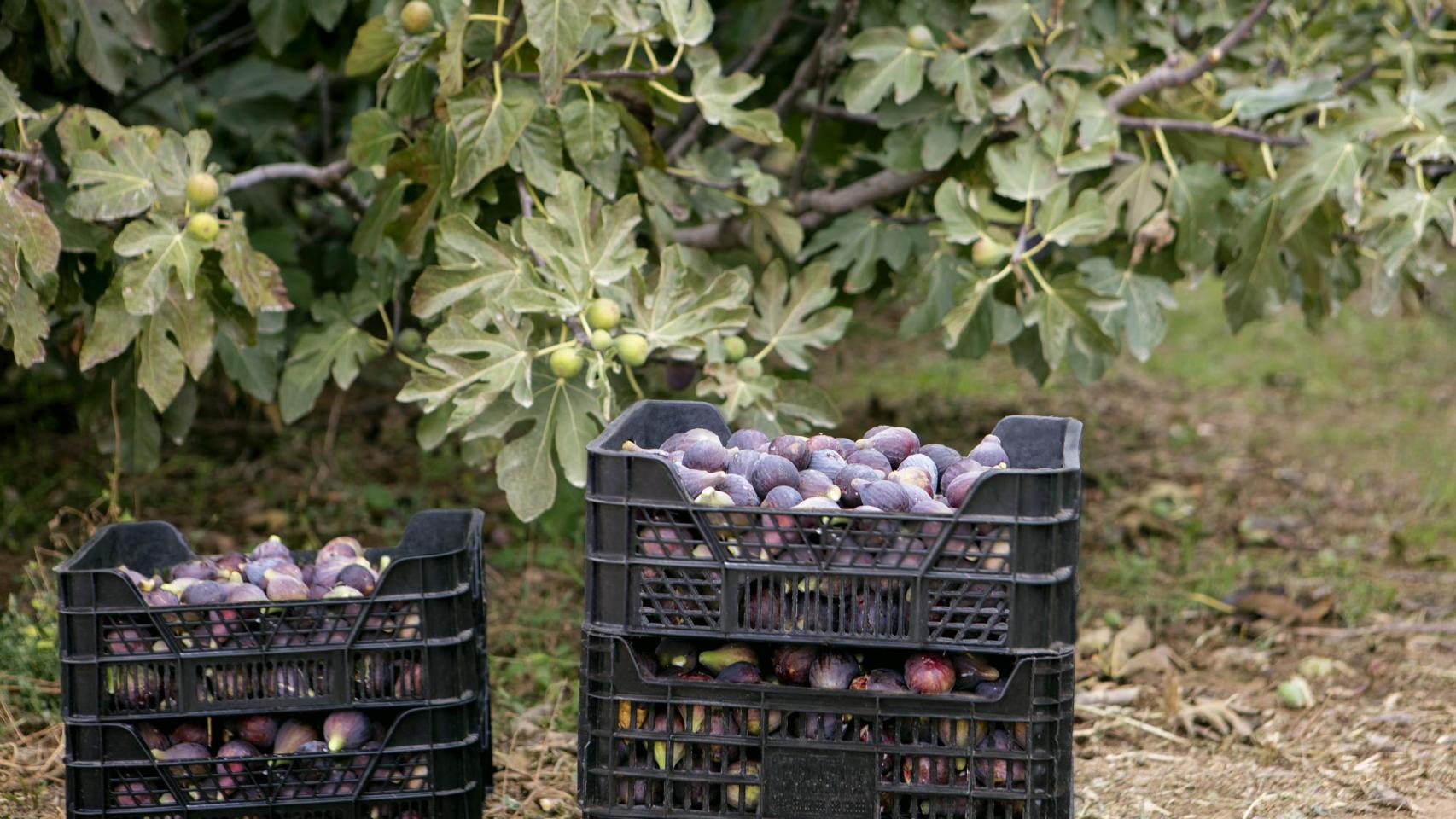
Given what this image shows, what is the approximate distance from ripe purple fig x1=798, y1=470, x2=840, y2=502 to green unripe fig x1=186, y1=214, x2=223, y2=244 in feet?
4.33

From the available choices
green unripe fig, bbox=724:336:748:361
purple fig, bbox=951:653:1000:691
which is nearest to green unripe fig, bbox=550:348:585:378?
green unripe fig, bbox=724:336:748:361

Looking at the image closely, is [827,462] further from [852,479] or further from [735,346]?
[735,346]

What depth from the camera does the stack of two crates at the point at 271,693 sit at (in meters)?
2.14

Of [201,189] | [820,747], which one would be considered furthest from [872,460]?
[201,189]

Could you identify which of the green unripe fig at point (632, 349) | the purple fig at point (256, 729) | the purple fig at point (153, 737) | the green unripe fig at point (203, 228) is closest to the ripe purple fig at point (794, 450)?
the green unripe fig at point (632, 349)

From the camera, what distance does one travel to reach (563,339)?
2.71 meters

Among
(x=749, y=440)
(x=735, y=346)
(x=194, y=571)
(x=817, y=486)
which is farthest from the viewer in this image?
(x=735, y=346)

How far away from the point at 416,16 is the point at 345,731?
4.82 ft

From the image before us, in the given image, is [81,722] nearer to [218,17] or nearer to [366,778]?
[366,778]

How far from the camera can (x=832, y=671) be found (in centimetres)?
197

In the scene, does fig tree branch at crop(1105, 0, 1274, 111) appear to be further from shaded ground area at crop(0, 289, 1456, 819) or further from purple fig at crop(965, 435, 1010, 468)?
purple fig at crop(965, 435, 1010, 468)

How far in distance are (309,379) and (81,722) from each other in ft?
4.33

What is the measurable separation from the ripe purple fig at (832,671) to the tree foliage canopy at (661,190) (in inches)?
31.9

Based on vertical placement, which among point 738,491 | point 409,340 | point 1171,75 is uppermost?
point 1171,75
